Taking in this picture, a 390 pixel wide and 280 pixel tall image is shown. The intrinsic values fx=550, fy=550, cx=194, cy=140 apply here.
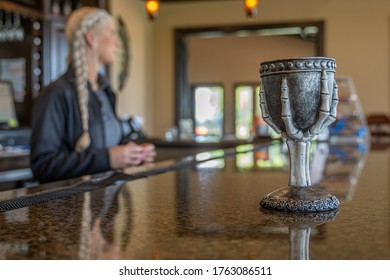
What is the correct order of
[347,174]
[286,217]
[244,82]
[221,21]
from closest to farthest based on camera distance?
[286,217]
[347,174]
[221,21]
[244,82]

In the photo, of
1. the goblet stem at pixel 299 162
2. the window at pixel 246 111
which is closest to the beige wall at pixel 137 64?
the window at pixel 246 111

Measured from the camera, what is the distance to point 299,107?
0.66 m

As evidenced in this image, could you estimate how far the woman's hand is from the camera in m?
1.78

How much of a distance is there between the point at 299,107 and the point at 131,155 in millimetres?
1165

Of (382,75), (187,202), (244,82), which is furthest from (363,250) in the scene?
(244,82)

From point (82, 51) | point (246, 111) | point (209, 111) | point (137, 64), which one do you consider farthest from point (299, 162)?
point (246, 111)

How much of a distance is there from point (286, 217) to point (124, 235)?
8.0 inches

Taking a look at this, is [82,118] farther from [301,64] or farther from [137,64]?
[137,64]

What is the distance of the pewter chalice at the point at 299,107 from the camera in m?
0.65

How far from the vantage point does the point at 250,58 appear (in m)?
13.1

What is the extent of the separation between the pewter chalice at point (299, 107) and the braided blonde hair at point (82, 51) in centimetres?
140

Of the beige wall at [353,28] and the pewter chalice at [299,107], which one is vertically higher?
the beige wall at [353,28]

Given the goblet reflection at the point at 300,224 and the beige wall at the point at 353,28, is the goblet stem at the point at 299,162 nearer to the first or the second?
the goblet reflection at the point at 300,224

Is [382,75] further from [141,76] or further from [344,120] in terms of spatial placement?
[344,120]
